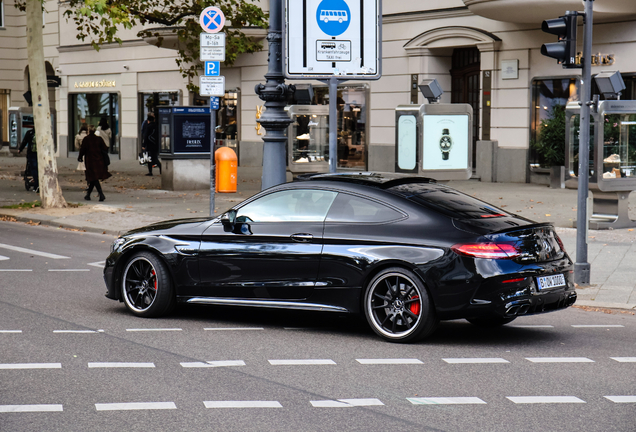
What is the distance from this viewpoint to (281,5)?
472 inches

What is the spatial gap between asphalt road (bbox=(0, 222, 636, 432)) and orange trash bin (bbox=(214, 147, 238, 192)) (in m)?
10.8

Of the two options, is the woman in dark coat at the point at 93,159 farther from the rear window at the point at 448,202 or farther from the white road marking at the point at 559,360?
the white road marking at the point at 559,360

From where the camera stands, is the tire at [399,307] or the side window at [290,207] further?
the side window at [290,207]

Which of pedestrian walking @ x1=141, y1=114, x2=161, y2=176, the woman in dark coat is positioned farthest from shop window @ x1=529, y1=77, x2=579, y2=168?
pedestrian walking @ x1=141, y1=114, x2=161, y2=176

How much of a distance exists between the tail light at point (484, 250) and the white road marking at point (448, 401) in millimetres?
1506

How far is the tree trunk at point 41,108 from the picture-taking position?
56.7ft

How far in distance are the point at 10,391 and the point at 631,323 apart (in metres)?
5.31

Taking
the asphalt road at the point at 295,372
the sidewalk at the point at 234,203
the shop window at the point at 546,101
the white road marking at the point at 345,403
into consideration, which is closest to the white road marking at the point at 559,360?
the asphalt road at the point at 295,372

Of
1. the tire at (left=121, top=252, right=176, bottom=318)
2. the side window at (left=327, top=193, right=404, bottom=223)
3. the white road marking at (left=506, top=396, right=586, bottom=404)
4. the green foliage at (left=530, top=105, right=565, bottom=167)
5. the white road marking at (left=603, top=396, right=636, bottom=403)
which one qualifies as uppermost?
the green foliage at (left=530, top=105, right=565, bottom=167)

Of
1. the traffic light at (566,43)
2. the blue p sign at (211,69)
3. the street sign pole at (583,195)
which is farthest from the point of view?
the blue p sign at (211,69)

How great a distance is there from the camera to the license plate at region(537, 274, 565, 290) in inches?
275

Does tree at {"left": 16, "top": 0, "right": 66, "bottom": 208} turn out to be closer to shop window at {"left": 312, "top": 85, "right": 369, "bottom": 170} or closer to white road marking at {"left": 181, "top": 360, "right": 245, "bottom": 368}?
shop window at {"left": 312, "top": 85, "right": 369, "bottom": 170}

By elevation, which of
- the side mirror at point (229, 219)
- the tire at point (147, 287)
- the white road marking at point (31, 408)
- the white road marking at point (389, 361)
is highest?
the side mirror at point (229, 219)

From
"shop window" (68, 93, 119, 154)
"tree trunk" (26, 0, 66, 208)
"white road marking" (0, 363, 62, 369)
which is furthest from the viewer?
"shop window" (68, 93, 119, 154)
